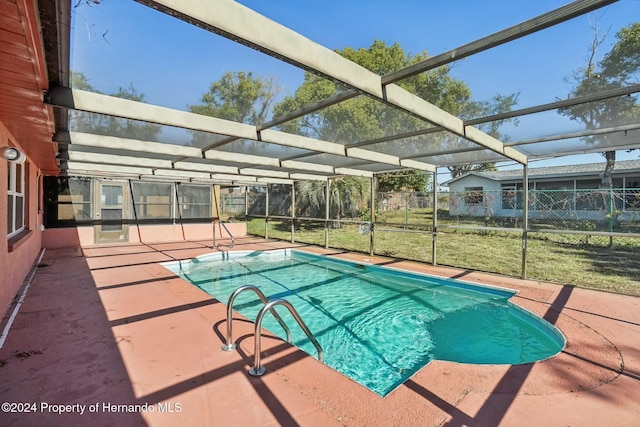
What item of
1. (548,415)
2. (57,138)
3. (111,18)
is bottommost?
(548,415)

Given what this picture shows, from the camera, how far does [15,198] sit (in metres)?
4.75

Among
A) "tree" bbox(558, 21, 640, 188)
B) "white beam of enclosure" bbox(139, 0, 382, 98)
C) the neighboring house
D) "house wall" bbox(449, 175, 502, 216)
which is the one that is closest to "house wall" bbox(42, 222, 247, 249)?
the neighboring house

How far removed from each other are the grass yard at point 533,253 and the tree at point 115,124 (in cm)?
629

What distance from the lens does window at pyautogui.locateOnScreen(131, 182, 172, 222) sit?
430 inches

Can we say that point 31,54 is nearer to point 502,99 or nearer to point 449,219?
point 502,99

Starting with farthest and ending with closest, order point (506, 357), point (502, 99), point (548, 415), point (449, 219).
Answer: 1. point (449, 219)
2. point (506, 357)
3. point (502, 99)
4. point (548, 415)

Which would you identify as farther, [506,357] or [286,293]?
[286,293]

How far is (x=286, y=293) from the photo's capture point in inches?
243

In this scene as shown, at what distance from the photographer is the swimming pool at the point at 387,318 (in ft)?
12.0

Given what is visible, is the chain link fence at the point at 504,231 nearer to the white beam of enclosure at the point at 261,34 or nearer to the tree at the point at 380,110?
the tree at the point at 380,110

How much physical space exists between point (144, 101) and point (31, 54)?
1.29 meters

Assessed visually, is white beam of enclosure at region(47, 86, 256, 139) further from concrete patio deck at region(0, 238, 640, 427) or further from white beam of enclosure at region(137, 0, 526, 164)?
concrete patio deck at region(0, 238, 640, 427)

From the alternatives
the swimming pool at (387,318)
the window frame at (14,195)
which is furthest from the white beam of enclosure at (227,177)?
the window frame at (14,195)

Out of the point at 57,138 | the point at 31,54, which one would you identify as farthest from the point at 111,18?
the point at 57,138
